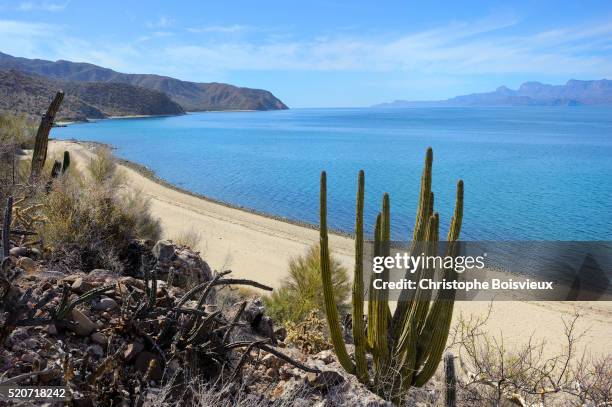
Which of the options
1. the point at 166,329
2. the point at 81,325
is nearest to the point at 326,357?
the point at 166,329

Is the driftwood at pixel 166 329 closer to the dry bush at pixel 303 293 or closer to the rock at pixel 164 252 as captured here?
the rock at pixel 164 252

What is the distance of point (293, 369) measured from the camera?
487 centimetres

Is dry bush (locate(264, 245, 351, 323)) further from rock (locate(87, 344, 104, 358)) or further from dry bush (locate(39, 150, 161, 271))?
rock (locate(87, 344, 104, 358))

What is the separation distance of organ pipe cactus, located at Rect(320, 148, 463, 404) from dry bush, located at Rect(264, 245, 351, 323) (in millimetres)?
3379

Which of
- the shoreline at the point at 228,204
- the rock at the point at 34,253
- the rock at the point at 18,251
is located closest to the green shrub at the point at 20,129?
the shoreline at the point at 228,204

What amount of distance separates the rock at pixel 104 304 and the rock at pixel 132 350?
1.74ft

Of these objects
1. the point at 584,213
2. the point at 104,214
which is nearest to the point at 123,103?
the point at 584,213

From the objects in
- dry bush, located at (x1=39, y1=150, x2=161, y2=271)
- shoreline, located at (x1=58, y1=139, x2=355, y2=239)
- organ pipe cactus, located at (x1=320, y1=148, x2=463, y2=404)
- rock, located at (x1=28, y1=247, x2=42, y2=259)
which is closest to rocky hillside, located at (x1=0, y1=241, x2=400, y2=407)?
organ pipe cactus, located at (x1=320, y1=148, x2=463, y2=404)

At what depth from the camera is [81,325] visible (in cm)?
395

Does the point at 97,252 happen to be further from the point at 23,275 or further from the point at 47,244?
the point at 23,275

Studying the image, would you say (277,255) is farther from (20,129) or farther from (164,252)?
(20,129)

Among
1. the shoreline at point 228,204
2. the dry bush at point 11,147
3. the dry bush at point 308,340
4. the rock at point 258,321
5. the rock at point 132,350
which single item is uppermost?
the dry bush at point 11,147

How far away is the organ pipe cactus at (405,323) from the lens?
193 inches

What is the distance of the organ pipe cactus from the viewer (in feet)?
16.1
